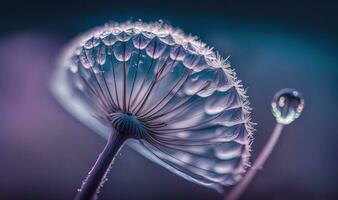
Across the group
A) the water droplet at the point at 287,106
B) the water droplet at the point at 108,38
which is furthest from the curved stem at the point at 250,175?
the water droplet at the point at 108,38

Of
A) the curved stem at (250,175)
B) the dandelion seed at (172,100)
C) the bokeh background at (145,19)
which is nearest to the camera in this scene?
the curved stem at (250,175)

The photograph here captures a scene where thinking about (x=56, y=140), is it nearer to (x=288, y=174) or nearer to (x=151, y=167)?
(x=151, y=167)

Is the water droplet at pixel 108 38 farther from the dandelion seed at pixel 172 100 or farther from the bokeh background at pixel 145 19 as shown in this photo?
the bokeh background at pixel 145 19

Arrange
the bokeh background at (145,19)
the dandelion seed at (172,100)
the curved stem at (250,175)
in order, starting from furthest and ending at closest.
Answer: the bokeh background at (145,19) → the dandelion seed at (172,100) → the curved stem at (250,175)

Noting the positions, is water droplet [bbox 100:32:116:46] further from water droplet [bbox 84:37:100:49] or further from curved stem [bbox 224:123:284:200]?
curved stem [bbox 224:123:284:200]

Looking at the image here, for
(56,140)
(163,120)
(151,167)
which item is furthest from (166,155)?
(56,140)

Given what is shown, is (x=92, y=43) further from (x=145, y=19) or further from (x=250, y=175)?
(x=145, y=19)
